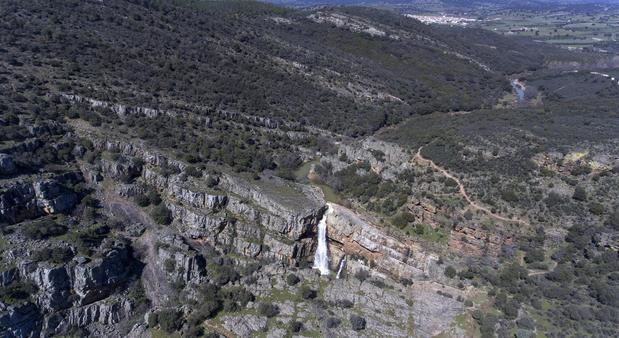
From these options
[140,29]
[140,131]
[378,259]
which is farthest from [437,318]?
[140,29]

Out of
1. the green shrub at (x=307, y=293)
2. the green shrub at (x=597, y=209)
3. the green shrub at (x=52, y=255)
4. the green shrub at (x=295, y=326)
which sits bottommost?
the green shrub at (x=295, y=326)

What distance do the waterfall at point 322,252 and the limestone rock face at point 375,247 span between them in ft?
1.84

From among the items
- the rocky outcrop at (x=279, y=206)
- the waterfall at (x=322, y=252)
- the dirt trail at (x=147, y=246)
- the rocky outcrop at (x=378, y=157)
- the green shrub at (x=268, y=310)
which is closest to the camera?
the green shrub at (x=268, y=310)

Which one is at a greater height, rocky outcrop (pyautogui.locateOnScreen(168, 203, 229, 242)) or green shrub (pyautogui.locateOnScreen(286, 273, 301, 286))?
rocky outcrop (pyautogui.locateOnScreen(168, 203, 229, 242))

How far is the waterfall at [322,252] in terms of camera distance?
51344 millimetres

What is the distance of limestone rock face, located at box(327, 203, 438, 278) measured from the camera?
157 ft

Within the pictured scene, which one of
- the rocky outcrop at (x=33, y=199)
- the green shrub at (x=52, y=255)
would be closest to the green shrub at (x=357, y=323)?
the green shrub at (x=52, y=255)

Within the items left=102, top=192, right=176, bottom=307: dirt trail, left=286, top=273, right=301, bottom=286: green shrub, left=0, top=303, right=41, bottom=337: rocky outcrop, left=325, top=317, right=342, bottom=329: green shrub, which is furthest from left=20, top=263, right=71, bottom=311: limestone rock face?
left=325, top=317, right=342, bottom=329: green shrub

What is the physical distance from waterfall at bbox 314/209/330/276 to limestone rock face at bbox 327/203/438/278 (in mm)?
562

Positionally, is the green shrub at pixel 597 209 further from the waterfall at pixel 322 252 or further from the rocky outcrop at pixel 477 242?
the waterfall at pixel 322 252

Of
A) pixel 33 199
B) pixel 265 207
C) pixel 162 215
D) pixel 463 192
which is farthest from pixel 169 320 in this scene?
pixel 463 192

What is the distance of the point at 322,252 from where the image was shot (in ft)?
170

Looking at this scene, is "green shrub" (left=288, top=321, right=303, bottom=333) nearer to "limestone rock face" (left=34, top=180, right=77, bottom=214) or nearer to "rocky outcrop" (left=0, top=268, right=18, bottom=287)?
"rocky outcrop" (left=0, top=268, right=18, bottom=287)

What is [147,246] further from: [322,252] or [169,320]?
[322,252]
